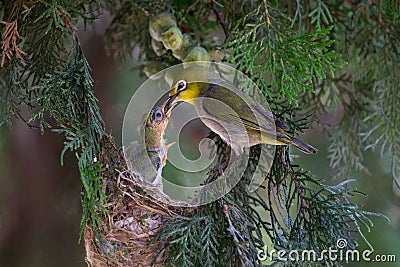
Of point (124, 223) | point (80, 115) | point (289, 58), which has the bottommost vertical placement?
point (124, 223)

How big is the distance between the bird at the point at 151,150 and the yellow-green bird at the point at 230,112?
0.16ft

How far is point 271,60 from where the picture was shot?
704 mm

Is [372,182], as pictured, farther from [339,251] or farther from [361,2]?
[339,251]

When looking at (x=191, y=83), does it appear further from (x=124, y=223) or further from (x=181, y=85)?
(x=124, y=223)

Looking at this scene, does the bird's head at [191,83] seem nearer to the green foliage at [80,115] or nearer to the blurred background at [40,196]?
the green foliage at [80,115]

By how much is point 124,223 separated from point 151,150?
0.49ft

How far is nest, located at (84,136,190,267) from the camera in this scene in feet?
2.27

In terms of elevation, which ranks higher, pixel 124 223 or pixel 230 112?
pixel 230 112

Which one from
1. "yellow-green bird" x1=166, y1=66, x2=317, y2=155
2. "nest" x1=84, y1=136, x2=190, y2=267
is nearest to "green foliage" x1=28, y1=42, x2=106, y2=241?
"nest" x1=84, y1=136, x2=190, y2=267

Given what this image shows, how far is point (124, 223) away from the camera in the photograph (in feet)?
2.31

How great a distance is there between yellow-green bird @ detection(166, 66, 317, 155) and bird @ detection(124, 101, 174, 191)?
0.05 meters

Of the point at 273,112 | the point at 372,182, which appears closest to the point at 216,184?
the point at 273,112

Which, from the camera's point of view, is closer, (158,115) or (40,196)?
(158,115)

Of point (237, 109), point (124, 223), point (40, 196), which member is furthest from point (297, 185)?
point (40, 196)
